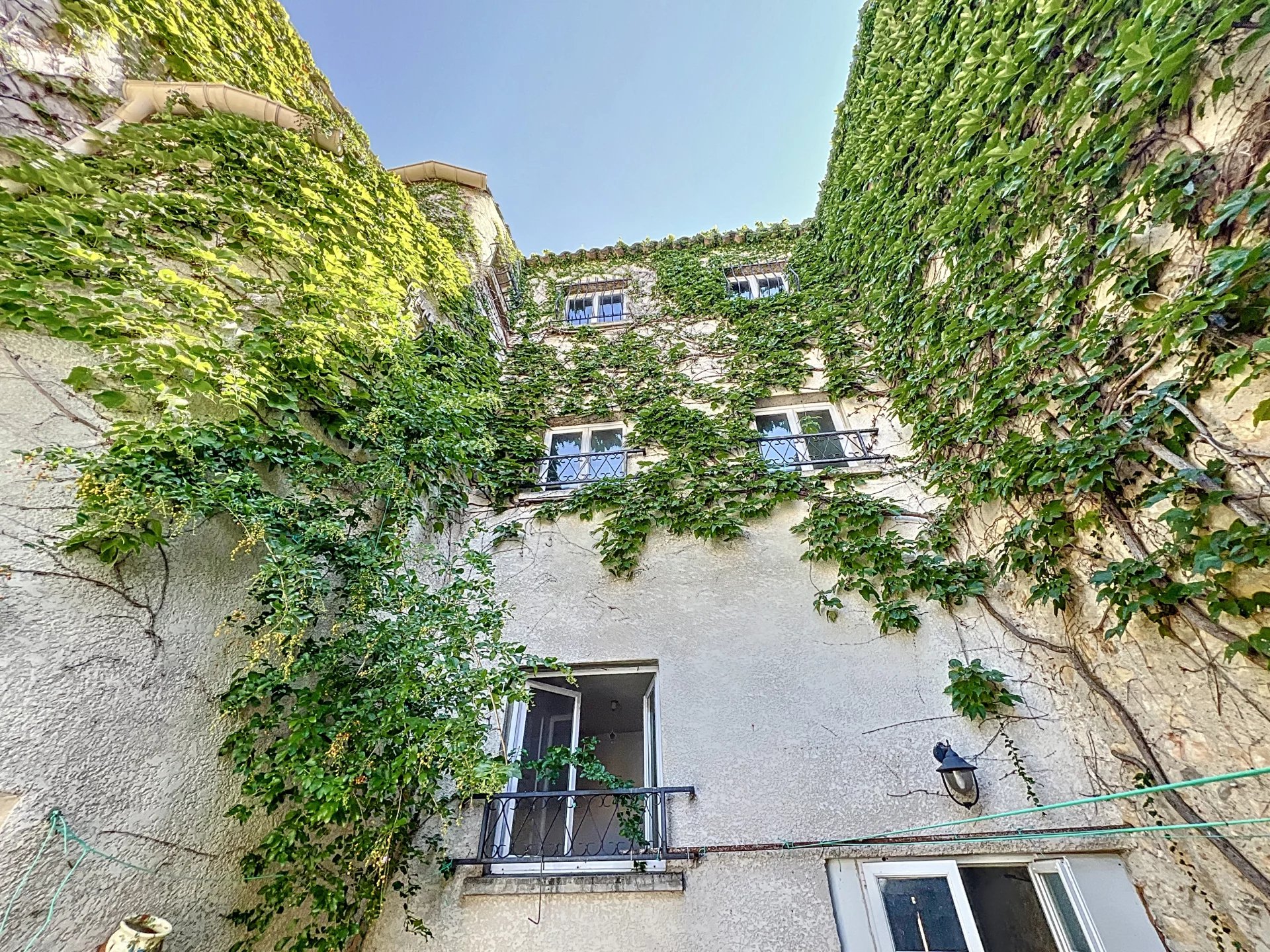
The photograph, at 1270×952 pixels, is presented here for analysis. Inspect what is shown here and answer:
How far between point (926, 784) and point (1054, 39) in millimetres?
4670

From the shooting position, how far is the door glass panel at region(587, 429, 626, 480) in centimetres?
506

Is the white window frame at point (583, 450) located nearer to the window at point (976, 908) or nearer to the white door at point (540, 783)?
the white door at point (540, 783)

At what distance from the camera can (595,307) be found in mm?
7547

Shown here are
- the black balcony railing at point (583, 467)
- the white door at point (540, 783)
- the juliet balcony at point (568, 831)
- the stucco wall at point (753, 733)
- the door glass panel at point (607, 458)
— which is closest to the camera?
the stucco wall at point (753, 733)

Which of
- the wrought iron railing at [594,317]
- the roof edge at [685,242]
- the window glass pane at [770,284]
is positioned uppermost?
the roof edge at [685,242]

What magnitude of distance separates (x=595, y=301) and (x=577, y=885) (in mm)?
7042

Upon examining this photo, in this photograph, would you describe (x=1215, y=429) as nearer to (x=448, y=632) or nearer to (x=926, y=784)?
(x=926, y=784)

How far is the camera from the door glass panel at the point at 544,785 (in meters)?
3.31

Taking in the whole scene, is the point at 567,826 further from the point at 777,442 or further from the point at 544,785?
the point at 777,442

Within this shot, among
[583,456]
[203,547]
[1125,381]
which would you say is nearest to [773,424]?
[583,456]

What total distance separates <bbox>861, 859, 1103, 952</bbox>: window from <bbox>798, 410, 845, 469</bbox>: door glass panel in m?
3.03

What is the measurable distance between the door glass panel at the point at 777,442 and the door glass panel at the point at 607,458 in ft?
4.72

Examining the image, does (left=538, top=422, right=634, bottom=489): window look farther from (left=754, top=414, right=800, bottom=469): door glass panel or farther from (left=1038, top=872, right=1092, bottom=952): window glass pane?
(left=1038, top=872, right=1092, bottom=952): window glass pane

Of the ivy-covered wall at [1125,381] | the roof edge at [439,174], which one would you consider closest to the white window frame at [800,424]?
A: the ivy-covered wall at [1125,381]
